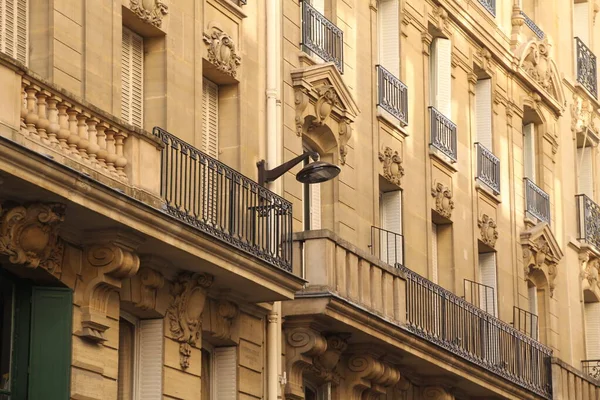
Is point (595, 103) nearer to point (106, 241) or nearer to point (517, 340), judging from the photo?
point (517, 340)

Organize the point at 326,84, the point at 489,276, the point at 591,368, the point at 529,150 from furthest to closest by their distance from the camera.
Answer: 1. the point at 591,368
2. the point at 529,150
3. the point at 489,276
4. the point at 326,84

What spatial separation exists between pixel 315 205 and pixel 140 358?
19.0 feet

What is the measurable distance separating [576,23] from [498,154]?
8534mm

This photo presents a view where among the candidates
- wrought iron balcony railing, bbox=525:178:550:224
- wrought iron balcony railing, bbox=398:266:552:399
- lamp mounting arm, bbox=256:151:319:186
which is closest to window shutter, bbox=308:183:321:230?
wrought iron balcony railing, bbox=398:266:552:399

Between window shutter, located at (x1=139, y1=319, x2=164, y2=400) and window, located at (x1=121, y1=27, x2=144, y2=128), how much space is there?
2411 millimetres

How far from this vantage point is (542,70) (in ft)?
121

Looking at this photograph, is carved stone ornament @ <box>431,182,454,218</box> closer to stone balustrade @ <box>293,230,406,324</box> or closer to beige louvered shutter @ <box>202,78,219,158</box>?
stone balustrade @ <box>293,230,406,324</box>

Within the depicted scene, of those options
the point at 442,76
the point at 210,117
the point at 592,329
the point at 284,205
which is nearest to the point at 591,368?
the point at 592,329

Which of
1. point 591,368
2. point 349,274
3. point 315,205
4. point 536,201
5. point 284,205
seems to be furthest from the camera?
point 591,368

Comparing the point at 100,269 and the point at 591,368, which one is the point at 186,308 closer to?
the point at 100,269

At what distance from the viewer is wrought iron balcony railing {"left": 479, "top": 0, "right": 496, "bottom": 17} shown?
34.0 metres

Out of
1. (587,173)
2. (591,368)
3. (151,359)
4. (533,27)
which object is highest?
(533,27)

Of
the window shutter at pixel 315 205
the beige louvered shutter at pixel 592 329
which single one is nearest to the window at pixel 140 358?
the window shutter at pixel 315 205

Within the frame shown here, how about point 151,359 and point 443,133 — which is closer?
point 151,359
